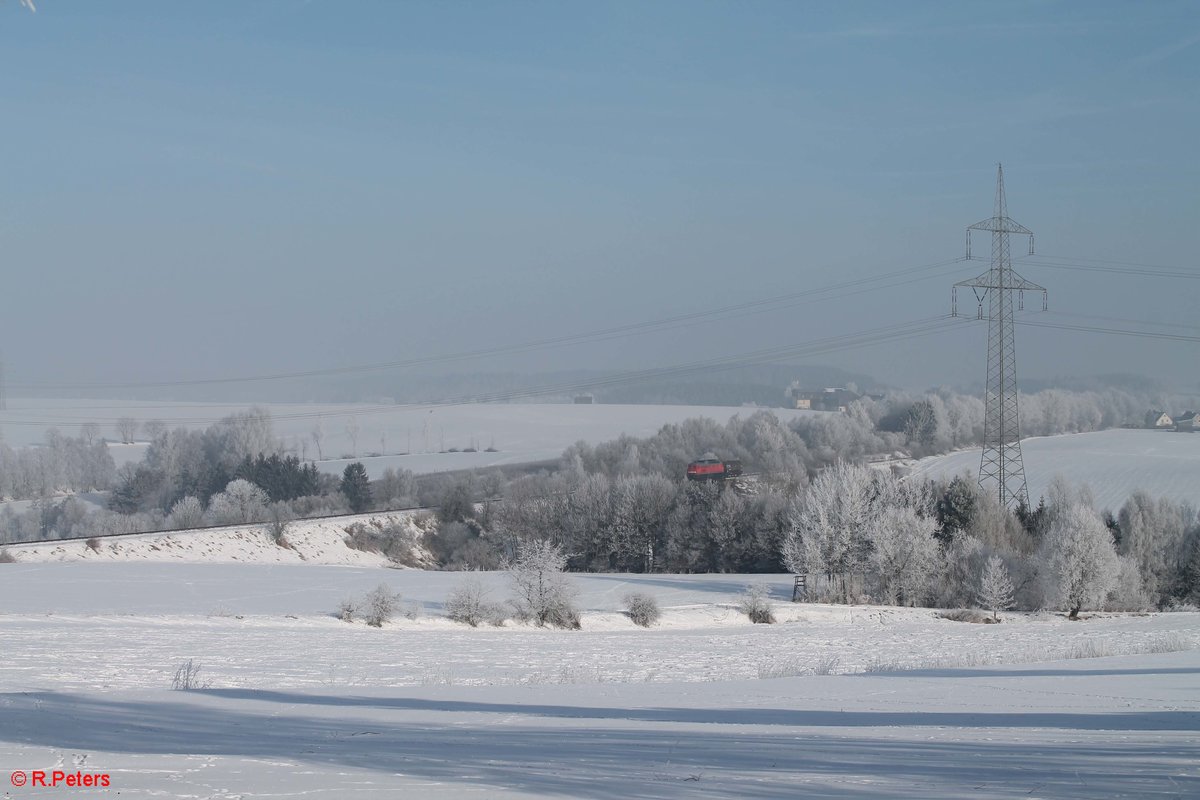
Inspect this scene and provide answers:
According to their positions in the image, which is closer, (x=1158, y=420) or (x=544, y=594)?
(x=544, y=594)

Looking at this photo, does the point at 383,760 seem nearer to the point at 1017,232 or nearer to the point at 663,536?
the point at 1017,232

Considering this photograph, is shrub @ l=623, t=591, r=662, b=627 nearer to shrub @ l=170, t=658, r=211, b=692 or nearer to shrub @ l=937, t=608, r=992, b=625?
shrub @ l=937, t=608, r=992, b=625

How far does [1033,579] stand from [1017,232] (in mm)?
17145

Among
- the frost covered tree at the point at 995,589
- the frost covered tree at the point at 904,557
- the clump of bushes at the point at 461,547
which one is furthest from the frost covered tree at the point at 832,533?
the clump of bushes at the point at 461,547

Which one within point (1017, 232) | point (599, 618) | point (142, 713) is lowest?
point (599, 618)

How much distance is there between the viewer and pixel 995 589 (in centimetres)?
4184

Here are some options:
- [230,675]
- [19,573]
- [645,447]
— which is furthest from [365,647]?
[645,447]

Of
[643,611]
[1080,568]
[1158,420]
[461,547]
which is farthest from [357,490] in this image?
[1158,420]

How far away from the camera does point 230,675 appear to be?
51.5 ft

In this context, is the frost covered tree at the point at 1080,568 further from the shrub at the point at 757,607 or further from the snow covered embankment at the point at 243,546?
the snow covered embankment at the point at 243,546

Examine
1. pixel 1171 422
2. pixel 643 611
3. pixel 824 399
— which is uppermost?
pixel 824 399

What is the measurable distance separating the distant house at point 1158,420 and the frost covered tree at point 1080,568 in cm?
5910

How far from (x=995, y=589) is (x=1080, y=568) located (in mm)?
3826

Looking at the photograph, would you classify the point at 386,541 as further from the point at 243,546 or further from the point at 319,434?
the point at 319,434
